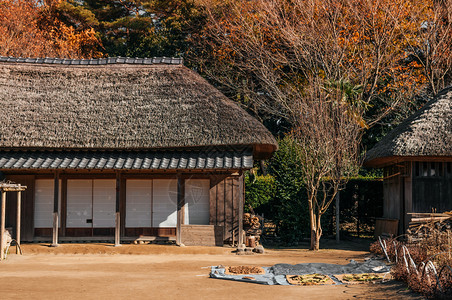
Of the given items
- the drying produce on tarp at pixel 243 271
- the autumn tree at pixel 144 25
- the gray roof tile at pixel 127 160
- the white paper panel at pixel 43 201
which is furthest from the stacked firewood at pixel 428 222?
the autumn tree at pixel 144 25

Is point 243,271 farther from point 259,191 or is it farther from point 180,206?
point 259,191

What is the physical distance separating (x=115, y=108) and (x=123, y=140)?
1.58 m

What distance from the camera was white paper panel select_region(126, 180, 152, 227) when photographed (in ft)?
59.0

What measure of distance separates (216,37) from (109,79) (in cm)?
879

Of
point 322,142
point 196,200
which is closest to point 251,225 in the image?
point 196,200

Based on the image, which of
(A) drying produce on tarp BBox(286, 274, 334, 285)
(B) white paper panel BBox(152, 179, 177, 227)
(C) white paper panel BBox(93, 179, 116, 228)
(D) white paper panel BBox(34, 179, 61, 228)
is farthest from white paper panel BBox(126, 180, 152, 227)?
(A) drying produce on tarp BBox(286, 274, 334, 285)

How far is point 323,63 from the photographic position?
21094mm

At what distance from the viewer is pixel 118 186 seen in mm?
16859

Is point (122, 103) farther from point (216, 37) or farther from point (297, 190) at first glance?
point (216, 37)

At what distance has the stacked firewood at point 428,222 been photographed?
48.8 feet

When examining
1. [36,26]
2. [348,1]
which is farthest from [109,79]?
[36,26]

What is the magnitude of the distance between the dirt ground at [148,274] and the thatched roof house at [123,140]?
66.3 inches

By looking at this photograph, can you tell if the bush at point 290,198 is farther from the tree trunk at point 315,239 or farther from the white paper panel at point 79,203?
the white paper panel at point 79,203

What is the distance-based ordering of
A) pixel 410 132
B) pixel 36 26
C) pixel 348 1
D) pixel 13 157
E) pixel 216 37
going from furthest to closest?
pixel 36 26, pixel 216 37, pixel 348 1, pixel 13 157, pixel 410 132
